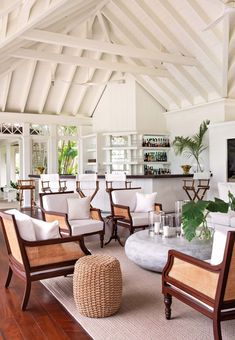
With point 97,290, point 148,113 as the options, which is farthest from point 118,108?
point 97,290

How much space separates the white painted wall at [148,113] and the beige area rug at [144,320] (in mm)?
8345

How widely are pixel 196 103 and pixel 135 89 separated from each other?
7.30 ft

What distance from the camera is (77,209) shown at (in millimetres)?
5562

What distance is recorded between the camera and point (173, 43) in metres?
9.08

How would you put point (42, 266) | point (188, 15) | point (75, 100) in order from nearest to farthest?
point (42, 266) < point (188, 15) < point (75, 100)

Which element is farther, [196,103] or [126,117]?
[126,117]

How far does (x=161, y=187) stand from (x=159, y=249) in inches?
188

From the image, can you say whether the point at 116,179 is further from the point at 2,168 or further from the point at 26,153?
the point at 2,168

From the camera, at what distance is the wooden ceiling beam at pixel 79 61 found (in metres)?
7.39

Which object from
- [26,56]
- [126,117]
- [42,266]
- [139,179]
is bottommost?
[42,266]

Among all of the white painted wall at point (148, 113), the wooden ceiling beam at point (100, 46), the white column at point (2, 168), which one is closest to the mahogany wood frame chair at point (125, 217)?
the wooden ceiling beam at point (100, 46)

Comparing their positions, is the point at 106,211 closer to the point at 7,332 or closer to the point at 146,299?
the point at 146,299

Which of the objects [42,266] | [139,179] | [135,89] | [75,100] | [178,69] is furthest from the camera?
[75,100]

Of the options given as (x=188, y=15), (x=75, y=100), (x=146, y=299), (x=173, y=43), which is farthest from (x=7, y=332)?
(x=75, y=100)
